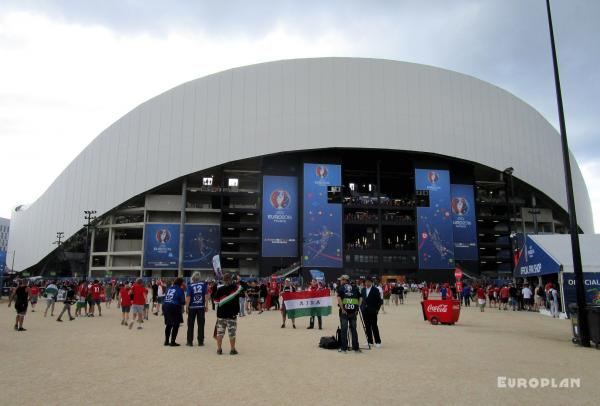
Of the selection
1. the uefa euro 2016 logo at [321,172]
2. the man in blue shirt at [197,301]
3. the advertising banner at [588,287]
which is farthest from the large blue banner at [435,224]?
the man in blue shirt at [197,301]

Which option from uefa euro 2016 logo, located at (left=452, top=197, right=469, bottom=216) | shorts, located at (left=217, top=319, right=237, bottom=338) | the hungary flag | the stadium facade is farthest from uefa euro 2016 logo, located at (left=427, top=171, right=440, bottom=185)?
shorts, located at (left=217, top=319, right=237, bottom=338)

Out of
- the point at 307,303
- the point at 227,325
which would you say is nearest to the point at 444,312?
the point at 307,303

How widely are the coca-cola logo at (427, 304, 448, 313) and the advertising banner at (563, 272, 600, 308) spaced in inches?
205

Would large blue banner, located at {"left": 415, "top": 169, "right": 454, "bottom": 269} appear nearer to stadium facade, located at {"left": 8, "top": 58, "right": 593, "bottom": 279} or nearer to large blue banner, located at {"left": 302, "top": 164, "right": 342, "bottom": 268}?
stadium facade, located at {"left": 8, "top": 58, "right": 593, "bottom": 279}

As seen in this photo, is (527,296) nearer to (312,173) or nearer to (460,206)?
(312,173)

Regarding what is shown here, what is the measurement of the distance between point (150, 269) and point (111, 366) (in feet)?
216

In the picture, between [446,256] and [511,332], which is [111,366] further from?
[446,256]

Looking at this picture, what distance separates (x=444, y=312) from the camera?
730 inches

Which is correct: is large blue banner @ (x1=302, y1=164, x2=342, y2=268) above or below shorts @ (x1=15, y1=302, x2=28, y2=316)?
above

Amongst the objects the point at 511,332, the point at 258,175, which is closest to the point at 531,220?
the point at 258,175

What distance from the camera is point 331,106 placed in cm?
7394

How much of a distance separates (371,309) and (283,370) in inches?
156

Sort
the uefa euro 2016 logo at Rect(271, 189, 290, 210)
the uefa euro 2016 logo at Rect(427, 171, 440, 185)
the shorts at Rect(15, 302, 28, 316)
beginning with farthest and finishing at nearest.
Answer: the uefa euro 2016 logo at Rect(427, 171, 440, 185), the uefa euro 2016 logo at Rect(271, 189, 290, 210), the shorts at Rect(15, 302, 28, 316)

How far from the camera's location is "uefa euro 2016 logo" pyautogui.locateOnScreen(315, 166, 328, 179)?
70.9m
